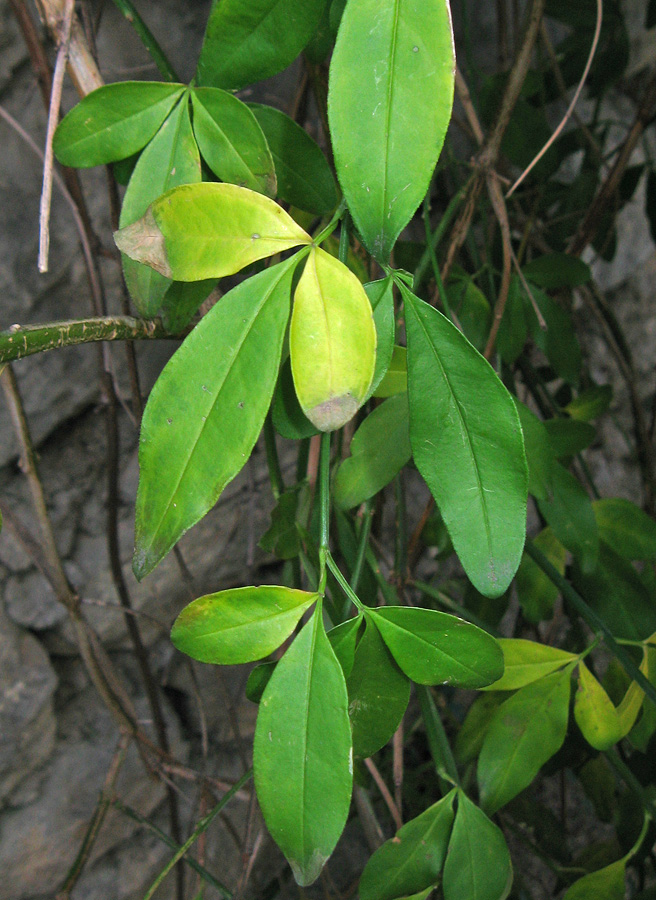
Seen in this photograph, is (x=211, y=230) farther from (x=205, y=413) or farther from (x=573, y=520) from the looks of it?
(x=573, y=520)

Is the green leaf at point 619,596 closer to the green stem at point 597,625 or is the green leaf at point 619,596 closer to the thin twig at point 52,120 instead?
the green stem at point 597,625

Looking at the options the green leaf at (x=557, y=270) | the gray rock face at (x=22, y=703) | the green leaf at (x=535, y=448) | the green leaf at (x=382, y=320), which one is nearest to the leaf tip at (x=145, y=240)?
the green leaf at (x=382, y=320)

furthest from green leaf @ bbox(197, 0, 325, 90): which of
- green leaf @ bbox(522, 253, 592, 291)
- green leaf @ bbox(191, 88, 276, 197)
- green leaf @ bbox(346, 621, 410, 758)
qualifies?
green leaf @ bbox(522, 253, 592, 291)

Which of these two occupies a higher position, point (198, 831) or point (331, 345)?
point (331, 345)

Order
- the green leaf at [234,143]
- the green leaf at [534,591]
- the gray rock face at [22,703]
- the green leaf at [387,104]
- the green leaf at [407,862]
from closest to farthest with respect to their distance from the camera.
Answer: the green leaf at [387,104]
the green leaf at [234,143]
the green leaf at [407,862]
the green leaf at [534,591]
the gray rock face at [22,703]

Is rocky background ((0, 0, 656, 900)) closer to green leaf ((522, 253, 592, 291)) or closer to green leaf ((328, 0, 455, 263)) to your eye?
green leaf ((522, 253, 592, 291))

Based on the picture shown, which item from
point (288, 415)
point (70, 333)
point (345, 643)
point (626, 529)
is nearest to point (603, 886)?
point (626, 529)
